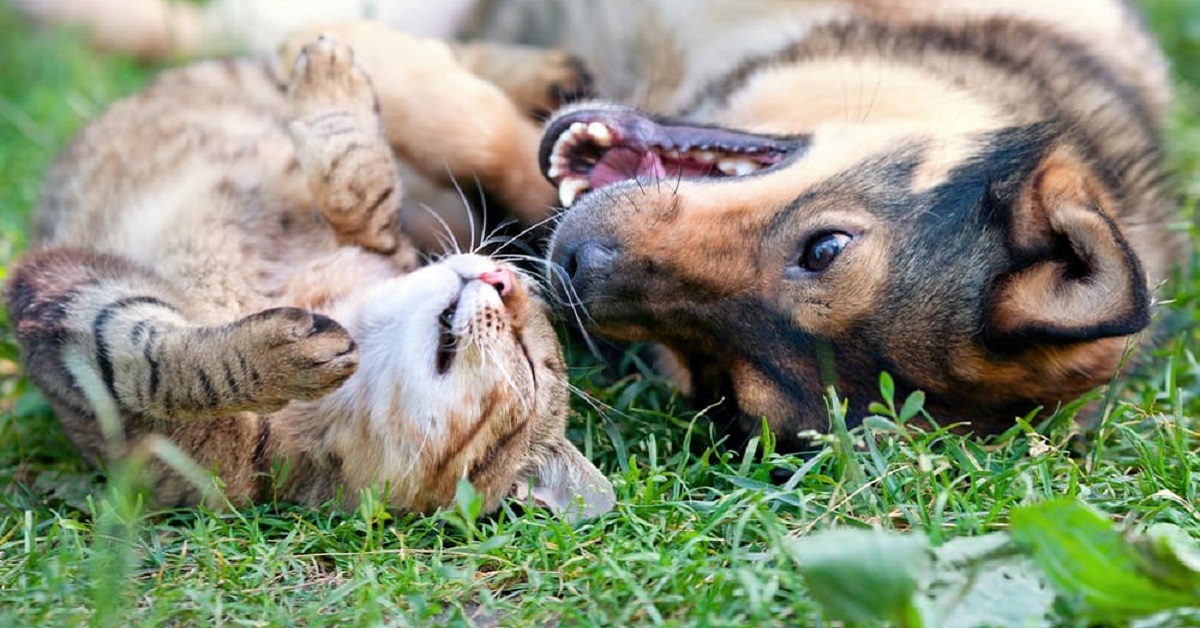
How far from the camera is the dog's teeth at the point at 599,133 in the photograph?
4.08m

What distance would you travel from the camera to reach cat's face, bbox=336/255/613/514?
358 centimetres

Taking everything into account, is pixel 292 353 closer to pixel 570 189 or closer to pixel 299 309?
pixel 299 309

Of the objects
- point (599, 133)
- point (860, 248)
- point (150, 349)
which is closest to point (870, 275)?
point (860, 248)

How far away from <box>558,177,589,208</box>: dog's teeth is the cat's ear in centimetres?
81

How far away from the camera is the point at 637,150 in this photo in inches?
161

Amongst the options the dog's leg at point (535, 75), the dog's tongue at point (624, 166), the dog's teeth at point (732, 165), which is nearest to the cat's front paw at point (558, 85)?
the dog's leg at point (535, 75)

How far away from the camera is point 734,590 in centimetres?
288

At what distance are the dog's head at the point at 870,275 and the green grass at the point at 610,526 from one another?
18 cm

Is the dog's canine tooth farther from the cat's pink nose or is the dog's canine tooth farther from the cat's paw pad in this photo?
the cat's paw pad

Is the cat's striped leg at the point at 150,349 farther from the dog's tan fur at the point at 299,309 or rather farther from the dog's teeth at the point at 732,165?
the dog's teeth at the point at 732,165

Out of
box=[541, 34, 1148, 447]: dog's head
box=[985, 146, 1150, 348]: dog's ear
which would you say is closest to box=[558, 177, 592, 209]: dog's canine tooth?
box=[541, 34, 1148, 447]: dog's head

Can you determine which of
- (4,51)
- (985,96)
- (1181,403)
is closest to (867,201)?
(985,96)

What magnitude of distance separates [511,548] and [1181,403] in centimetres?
216

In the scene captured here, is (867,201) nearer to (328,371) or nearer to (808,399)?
(808,399)
